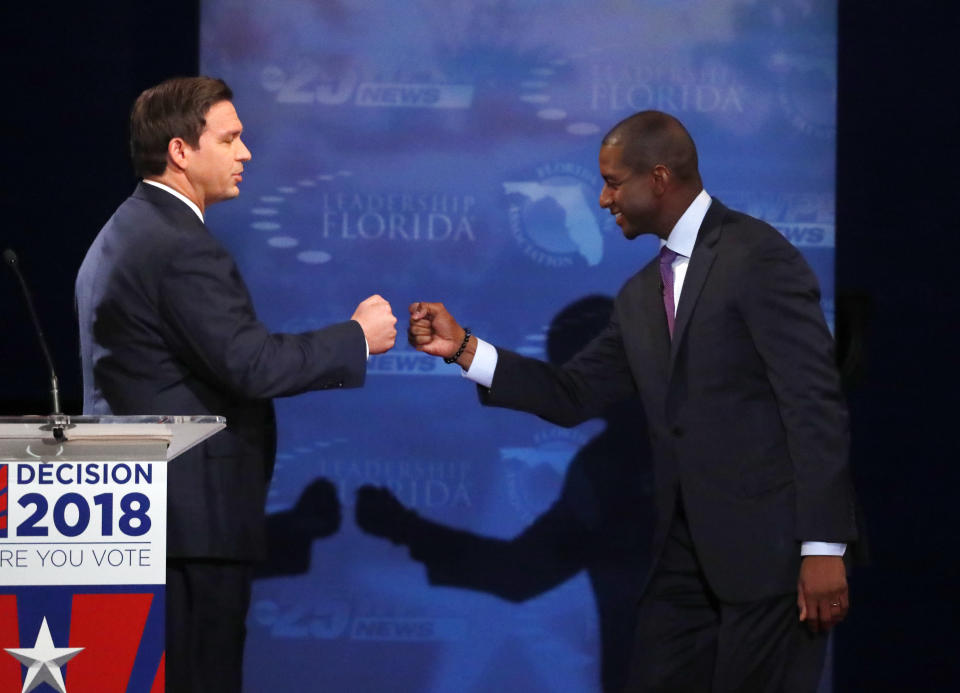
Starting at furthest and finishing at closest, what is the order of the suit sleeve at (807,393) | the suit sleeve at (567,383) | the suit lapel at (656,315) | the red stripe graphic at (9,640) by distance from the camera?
the suit sleeve at (567,383) < the suit lapel at (656,315) < the suit sleeve at (807,393) < the red stripe graphic at (9,640)

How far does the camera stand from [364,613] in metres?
3.69

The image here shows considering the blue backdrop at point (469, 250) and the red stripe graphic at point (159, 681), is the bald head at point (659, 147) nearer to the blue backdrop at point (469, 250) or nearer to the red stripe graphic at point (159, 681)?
the blue backdrop at point (469, 250)

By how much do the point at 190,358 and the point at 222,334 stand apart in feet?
0.35

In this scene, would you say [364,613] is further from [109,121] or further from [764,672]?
[109,121]

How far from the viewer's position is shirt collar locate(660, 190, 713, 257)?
296 cm

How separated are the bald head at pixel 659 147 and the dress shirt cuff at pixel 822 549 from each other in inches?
34.1

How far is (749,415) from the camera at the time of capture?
9.07ft

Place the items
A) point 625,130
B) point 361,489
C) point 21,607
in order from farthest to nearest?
point 361,489 → point 625,130 → point 21,607

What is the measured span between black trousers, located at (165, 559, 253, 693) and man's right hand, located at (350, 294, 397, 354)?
1.90ft

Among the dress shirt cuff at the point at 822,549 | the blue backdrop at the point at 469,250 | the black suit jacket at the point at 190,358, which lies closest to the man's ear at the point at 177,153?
the black suit jacket at the point at 190,358

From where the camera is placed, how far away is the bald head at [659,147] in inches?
119

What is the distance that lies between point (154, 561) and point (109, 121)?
2057 millimetres

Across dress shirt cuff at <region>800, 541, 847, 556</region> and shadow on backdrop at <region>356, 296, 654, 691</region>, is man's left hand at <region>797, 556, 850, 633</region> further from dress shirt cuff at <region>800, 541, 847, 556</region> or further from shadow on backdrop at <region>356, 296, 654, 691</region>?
shadow on backdrop at <region>356, 296, 654, 691</region>

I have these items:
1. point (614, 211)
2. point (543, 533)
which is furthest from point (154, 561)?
point (543, 533)
